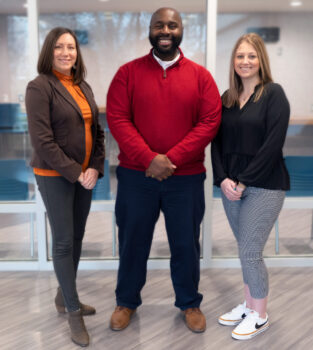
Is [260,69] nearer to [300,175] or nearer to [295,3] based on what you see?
[300,175]

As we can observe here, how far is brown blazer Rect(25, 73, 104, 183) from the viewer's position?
172 cm

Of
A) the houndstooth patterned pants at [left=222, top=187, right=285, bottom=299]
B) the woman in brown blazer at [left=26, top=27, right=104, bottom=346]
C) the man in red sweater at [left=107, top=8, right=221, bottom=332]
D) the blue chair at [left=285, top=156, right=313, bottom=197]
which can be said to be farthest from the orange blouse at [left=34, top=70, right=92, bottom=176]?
the blue chair at [left=285, top=156, right=313, bottom=197]

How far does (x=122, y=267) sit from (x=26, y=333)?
1.96ft

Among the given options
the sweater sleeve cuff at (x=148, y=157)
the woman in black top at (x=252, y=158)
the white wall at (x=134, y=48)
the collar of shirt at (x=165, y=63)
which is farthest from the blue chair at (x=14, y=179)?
the woman in black top at (x=252, y=158)

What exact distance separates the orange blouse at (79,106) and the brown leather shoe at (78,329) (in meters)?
0.73

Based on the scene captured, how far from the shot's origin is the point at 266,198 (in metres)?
1.82

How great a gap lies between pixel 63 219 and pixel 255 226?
94 cm

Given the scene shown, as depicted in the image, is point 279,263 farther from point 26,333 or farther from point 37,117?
point 37,117

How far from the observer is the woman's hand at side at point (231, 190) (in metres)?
1.86

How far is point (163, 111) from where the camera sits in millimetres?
1846

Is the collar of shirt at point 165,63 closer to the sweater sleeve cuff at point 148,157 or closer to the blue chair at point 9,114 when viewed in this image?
the sweater sleeve cuff at point 148,157

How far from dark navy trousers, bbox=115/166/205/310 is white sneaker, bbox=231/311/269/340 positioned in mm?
266

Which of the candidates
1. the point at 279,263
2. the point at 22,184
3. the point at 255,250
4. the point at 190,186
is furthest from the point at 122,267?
the point at 279,263

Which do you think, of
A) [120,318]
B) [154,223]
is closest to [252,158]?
[154,223]
